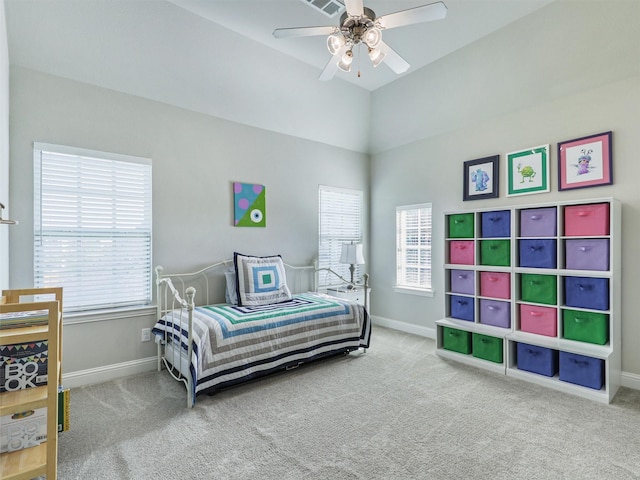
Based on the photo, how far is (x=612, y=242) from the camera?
8.73 feet

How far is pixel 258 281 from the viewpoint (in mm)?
3562

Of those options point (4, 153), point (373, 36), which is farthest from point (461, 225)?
point (4, 153)

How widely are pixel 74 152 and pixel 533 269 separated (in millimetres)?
4176

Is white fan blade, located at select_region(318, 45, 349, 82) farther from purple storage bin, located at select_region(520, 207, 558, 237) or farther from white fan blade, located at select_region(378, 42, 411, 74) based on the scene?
purple storage bin, located at select_region(520, 207, 558, 237)

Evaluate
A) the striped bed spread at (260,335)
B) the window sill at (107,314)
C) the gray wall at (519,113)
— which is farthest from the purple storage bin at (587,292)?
the window sill at (107,314)

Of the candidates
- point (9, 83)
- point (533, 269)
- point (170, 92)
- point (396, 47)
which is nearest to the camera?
point (9, 83)

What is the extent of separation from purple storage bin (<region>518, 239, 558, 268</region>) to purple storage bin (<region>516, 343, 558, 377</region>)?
2.41 feet

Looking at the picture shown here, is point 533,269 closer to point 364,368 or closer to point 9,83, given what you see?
point 364,368

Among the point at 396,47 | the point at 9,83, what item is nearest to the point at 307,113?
the point at 396,47

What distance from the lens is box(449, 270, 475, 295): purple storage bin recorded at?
11.6 ft

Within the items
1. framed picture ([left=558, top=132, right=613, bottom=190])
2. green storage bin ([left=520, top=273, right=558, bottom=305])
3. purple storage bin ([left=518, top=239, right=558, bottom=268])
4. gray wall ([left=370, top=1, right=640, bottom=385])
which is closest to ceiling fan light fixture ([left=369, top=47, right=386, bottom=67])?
gray wall ([left=370, top=1, right=640, bottom=385])

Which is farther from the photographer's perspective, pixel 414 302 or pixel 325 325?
pixel 414 302

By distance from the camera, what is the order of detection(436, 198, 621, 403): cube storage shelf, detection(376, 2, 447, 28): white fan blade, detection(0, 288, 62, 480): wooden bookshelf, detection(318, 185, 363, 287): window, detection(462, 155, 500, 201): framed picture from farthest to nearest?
detection(318, 185, 363, 287): window
detection(462, 155, 500, 201): framed picture
detection(436, 198, 621, 403): cube storage shelf
detection(376, 2, 447, 28): white fan blade
detection(0, 288, 62, 480): wooden bookshelf

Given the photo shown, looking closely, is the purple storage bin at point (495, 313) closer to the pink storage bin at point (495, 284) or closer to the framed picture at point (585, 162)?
the pink storage bin at point (495, 284)
